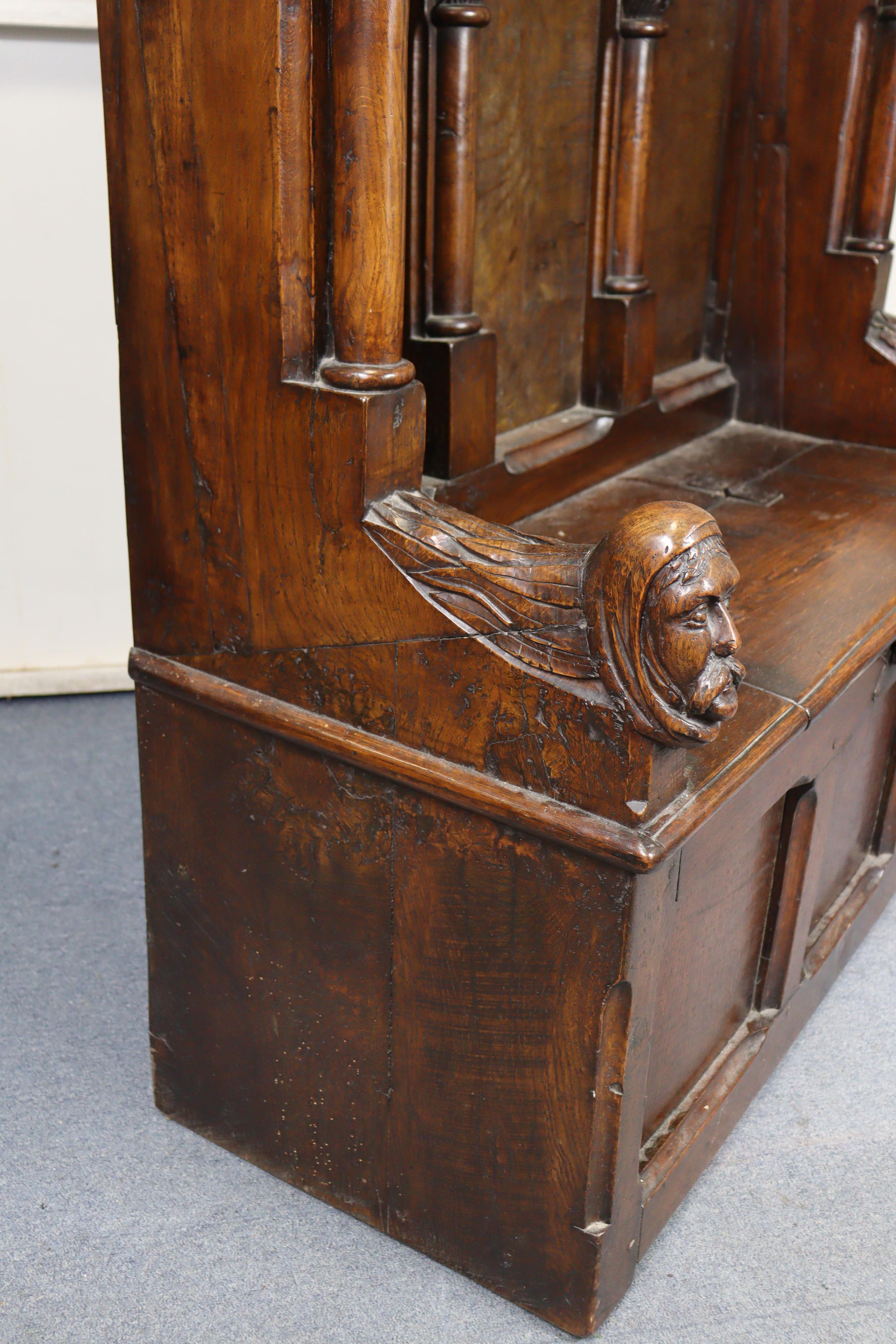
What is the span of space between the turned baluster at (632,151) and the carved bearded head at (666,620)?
0.82 metres

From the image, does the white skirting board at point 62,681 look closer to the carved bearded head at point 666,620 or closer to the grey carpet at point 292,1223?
the grey carpet at point 292,1223

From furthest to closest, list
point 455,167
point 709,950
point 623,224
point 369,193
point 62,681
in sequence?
point 62,681 → point 623,224 → point 709,950 → point 455,167 → point 369,193

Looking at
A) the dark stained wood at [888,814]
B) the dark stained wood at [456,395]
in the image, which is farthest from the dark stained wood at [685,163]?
the dark stained wood at [888,814]

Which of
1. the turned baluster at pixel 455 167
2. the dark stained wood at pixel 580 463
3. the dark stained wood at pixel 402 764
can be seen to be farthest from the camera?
the dark stained wood at pixel 580 463

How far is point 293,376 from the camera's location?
1224mm

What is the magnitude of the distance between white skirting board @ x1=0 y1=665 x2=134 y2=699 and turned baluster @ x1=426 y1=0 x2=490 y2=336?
1448 millimetres

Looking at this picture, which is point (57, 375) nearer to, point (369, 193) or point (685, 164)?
point (685, 164)

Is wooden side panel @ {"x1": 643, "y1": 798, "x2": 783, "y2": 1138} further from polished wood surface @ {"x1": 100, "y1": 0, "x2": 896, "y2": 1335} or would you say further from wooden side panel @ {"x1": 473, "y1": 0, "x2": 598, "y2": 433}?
wooden side panel @ {"x1": 473, "y1": 0, "x2": 598, "y2": 433}

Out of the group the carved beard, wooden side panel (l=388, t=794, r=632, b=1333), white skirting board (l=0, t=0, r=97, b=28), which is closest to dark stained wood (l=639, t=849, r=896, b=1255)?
wooden side panel (l=388, t=794, r=632, b=1333)

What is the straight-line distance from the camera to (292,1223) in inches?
61.2

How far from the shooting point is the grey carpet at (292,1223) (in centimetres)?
144

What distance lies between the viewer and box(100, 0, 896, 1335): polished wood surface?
1.15 m

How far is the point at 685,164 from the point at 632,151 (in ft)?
0.86

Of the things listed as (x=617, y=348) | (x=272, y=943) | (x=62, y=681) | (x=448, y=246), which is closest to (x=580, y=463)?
(x=617, y=348)
